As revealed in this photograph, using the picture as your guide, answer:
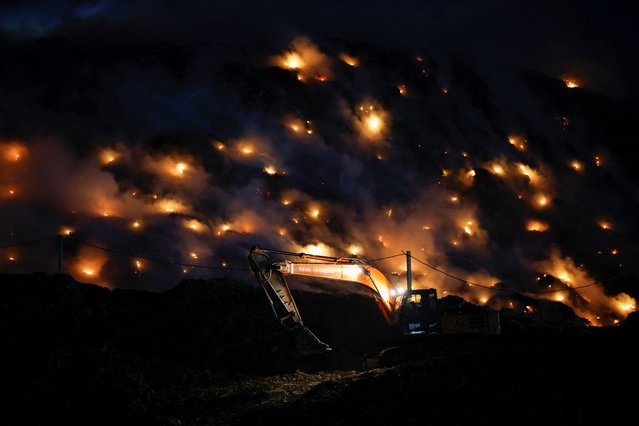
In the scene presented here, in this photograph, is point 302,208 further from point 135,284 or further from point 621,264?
point 621,264

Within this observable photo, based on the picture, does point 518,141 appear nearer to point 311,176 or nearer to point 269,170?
point 311,176

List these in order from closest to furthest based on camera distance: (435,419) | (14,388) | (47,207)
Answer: (435,419)
(14,388)
(47,207)

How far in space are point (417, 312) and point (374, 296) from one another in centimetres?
183

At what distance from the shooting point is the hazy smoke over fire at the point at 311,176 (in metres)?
27.8

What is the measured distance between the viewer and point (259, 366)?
50.0 feet

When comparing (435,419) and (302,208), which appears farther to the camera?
(302,208)

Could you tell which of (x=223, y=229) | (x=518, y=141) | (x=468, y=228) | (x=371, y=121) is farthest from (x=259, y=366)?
(x=518, y=141)

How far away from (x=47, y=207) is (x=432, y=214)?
102 feet

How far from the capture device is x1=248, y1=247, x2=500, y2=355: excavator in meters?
12.6

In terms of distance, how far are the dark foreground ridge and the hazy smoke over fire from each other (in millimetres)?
8229

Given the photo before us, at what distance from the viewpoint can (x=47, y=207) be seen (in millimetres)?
27141

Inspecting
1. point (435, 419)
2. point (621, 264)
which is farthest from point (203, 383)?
point (621, 264)

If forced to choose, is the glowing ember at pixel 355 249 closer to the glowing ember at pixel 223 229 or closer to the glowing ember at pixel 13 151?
the glowing ember at pixel 223 229

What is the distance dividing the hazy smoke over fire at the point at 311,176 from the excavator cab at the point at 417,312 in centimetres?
1379
